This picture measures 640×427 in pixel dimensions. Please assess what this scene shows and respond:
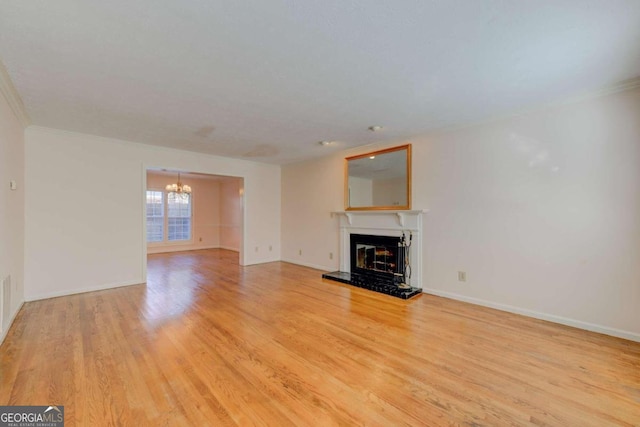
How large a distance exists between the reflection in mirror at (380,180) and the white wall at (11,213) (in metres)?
4.35

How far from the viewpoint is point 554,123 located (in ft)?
9.60

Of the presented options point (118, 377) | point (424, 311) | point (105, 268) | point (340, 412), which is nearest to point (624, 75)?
point (424, 311)

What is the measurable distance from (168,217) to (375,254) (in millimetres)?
6758

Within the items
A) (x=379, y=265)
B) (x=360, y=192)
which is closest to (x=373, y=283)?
(x=379, y=265)

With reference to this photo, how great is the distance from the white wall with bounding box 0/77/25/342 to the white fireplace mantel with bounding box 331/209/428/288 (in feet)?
14.1

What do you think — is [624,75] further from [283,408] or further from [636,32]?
[283,408]

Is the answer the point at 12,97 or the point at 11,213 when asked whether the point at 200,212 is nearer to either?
the point at 11,213

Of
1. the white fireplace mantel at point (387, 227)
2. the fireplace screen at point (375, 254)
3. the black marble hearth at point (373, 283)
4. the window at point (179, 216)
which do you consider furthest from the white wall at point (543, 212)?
the window at point (179, 216)

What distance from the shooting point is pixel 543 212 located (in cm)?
299

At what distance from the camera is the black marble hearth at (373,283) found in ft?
12.5

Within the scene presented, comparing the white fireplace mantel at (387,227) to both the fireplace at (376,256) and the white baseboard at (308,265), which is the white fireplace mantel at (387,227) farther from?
the white baseboard at (308,265)

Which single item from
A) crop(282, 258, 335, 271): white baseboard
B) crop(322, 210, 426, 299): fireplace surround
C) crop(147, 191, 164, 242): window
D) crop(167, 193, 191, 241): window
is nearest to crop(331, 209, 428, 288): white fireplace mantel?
crop(322, 210, 426, 299): fireplace surround

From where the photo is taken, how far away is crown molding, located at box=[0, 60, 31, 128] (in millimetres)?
2253

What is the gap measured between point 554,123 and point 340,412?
11.6 ft
